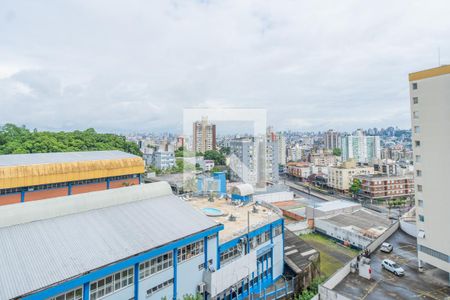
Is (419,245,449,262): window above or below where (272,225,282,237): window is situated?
below

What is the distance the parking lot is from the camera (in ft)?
37.2

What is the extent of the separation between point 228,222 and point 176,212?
3.85 meters

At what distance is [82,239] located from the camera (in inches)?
384

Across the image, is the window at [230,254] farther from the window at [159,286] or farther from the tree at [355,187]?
the tree at [355,187]

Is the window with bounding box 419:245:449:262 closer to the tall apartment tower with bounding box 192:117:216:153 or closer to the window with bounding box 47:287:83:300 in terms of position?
the window with bounding box 47:287:83:300

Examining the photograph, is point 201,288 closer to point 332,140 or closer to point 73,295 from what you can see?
point 73,295

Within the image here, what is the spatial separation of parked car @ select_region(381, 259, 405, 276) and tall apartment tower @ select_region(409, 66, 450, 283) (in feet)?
5.38

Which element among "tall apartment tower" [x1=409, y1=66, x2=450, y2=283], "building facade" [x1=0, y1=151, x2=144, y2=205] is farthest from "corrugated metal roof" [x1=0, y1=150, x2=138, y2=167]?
"tall apartment tower" [x1=409, y1=66, x2=450, y2=283]

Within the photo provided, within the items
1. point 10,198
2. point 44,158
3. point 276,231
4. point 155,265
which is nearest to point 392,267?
point 276,231

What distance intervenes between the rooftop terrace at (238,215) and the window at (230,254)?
632 millimetres

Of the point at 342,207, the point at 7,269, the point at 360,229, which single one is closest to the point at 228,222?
the point at 7,269

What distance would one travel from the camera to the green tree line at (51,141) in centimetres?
3447

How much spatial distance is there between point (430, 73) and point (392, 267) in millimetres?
9607

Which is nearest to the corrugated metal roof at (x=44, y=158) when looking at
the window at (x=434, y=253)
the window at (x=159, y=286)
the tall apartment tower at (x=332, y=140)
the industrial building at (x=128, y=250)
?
the industrial building at (x=128, y=250)
